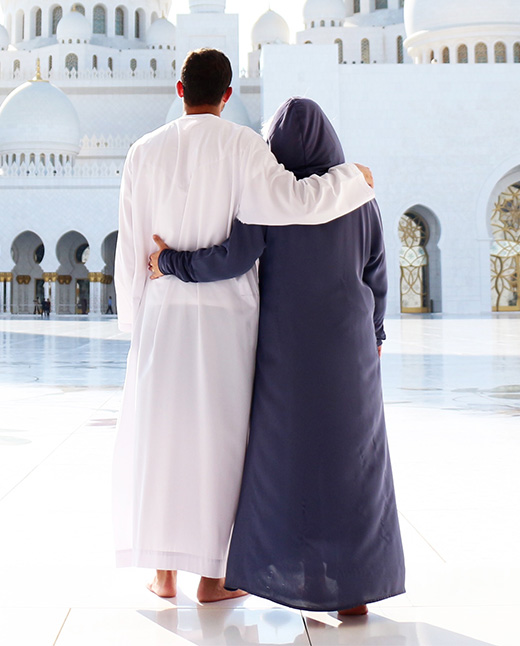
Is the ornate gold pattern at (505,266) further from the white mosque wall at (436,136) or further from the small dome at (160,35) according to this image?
the small dome at (160,35)

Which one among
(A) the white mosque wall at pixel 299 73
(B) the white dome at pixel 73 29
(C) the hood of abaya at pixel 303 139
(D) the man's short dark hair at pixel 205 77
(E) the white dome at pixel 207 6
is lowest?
(C) the hood of abaya at pixel 303 139

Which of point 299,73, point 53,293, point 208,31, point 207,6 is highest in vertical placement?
point 207,6

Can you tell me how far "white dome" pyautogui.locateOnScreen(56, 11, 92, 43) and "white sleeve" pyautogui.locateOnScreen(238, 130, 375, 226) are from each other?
88.5 feet

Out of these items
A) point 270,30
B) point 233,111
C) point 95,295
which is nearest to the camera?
point 95,295

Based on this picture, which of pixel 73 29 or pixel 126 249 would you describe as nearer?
pixel 126 249

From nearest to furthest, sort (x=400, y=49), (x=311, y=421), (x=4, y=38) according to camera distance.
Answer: (x=311, y=421)
(x=400, y=49)
(x=4, y=38)

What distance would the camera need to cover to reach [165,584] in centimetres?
134

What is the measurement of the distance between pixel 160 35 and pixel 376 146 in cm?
1353

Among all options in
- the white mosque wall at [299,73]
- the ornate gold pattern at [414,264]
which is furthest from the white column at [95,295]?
the ornate gold pattern at [414,264]

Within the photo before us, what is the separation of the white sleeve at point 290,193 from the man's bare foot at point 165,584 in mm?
620

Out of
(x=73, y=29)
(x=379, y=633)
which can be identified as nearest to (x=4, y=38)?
(x=73, y=29)

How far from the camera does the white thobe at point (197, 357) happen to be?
1327 mm

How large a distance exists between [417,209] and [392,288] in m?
1.96

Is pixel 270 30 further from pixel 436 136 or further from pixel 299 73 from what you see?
pixel 436 136
